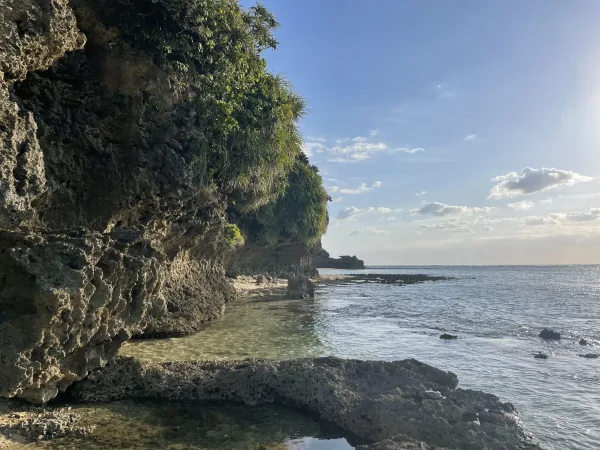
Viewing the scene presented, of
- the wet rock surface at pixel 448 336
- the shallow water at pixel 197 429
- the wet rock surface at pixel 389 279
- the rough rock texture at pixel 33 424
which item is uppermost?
the rough rock texture at pixel 33 424

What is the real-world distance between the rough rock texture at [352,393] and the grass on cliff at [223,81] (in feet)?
21.3

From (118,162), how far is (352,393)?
26.2 ft

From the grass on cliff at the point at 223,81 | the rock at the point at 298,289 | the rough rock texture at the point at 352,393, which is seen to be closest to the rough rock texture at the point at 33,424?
the rough rock texture at the point at 352,393

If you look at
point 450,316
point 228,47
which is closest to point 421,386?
point 228,47

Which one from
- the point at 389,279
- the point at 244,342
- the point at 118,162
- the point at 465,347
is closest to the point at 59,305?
the point at 118,162

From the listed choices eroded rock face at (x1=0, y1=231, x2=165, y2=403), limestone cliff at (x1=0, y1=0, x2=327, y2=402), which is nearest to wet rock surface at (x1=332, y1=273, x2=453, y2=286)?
limestone cliff at (x1=0, y1=0, x2=327, y2=402)

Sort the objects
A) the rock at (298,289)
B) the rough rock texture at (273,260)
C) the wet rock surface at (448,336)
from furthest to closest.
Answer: the rough rock texture at (273,260) → the rock at (298,289) → the wet rock surface at (448,336)

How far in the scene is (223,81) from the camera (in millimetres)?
11805

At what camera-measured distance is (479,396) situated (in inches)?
244

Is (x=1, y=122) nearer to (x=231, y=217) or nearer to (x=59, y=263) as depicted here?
(x=59, y=263)

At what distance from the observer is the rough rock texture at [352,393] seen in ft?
17.4

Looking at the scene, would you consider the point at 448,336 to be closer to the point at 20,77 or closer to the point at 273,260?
the point at 20,77

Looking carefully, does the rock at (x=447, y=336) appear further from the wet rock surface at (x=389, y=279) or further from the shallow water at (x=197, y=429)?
the wet rock surface at (x=389, y=279)

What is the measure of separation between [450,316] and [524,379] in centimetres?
1207
